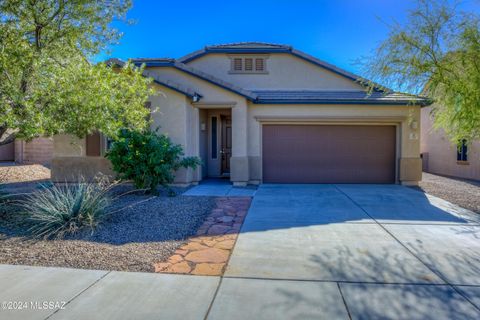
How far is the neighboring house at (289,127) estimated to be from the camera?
1167cm

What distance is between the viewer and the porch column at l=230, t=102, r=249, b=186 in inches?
473

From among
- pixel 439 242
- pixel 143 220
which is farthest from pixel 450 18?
pixel 143 220

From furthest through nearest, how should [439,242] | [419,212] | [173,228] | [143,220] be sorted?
1. [419,212]
2. [143,220]
3. [173,228]
4. [439,242]

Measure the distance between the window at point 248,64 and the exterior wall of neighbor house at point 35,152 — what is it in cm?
1196

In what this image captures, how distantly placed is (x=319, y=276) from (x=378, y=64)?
684cm

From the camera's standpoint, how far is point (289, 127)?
12.8 metres

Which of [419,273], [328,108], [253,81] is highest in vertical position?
[253,81]

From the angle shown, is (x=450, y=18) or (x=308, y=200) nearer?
(x=450, y=18)

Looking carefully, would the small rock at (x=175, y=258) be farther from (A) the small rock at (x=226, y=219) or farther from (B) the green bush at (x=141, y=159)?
(B) the green bush at (x=141, y=159)

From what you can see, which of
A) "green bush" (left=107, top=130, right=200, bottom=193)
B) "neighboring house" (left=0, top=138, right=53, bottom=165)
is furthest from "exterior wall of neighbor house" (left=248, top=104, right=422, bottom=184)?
"neighboring house" (left=0, top=138, right=53, bottom=165)

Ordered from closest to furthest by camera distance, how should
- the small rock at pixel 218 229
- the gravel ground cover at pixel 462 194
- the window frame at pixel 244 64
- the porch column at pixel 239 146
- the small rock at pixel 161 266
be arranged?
the small rock at pixel 161 266
the small rock at pixel 218 229
the gravel ground cover at pixel 462 194
the porch column at pixel 239 146
the window frame at pixel 244 64

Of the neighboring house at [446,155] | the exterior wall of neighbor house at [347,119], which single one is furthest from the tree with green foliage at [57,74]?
the neighboring house at [446,155]

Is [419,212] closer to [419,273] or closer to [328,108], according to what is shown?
[419,273]

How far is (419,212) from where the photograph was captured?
781 centimetres
